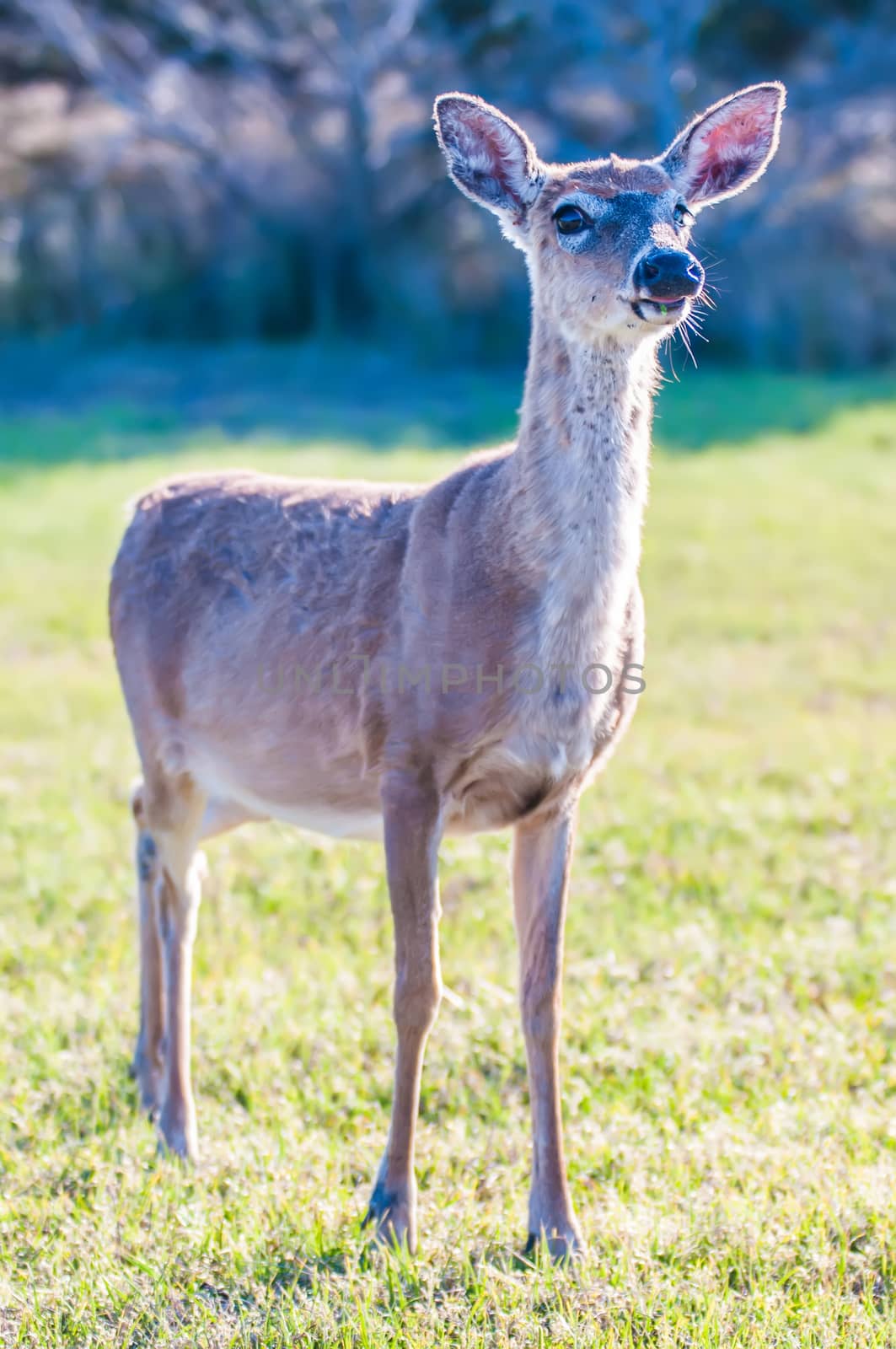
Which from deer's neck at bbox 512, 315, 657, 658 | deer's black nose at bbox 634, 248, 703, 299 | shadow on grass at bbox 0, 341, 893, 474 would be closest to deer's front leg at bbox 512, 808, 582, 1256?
deer's neck at bbox 512, 315, 657, 658

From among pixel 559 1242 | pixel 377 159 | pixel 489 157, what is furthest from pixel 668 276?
pixel 377 159

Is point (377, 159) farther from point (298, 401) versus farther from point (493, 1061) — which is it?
point (493, 1061)

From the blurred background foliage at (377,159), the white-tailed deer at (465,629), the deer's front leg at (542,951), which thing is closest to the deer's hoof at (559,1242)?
the white-tailed deer at (465,629)

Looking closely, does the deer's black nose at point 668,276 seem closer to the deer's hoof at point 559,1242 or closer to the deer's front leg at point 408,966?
the deer's front leg at point 408,966

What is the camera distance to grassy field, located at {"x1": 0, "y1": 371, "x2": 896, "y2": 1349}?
3596mm

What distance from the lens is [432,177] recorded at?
73.0 feet

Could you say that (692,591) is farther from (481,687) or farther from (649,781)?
(481,687)

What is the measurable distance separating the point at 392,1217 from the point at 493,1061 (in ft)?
3.29

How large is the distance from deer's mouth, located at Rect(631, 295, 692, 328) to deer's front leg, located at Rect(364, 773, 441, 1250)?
1288 mm

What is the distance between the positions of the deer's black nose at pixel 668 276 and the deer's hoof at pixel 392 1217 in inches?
92.9

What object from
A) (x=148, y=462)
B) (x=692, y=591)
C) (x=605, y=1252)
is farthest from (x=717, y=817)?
(x=148, y=462)

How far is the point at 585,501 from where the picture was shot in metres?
3.84

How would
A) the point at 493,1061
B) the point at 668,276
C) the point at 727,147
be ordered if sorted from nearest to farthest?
the point at 668,276, the point at 727,147, the point at 493,1061

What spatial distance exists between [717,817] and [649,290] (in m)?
3.61
